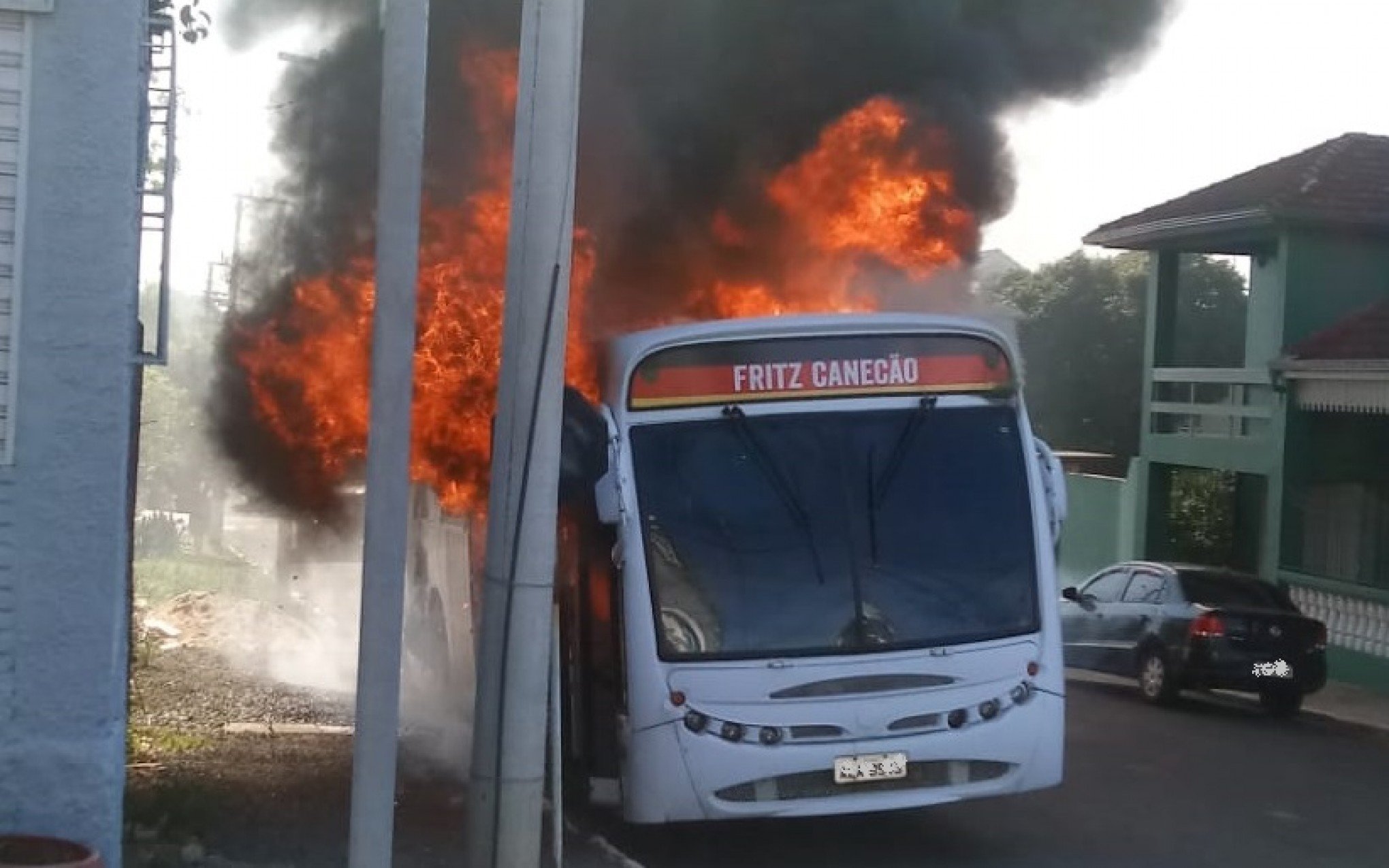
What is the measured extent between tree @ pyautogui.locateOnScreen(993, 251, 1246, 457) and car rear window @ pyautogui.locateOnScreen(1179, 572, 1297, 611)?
57.8ft

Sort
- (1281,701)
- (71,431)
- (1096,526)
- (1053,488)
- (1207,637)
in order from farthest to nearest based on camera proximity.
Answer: (1096,526), (1281,701), (1207,637), (1053,488), (71,431)

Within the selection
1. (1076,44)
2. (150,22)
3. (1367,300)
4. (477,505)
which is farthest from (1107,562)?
(150,22)

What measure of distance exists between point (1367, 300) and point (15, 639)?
19.0 meters

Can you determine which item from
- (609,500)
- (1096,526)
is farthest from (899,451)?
(1096,526)

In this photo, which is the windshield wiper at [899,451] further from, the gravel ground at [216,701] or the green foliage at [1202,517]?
the green foliage at [1202,517]

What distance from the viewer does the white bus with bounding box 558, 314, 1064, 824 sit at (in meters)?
8.41

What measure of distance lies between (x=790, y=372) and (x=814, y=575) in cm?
107

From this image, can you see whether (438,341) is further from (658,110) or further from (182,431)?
(182,431)

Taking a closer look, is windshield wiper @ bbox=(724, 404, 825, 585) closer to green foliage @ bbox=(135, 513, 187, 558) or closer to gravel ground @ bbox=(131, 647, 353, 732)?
gravel ground @ bbox=(131, 647, 353, 732)

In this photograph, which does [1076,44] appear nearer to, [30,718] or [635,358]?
[635,358]

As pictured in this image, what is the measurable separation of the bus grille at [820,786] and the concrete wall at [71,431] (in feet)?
10.3

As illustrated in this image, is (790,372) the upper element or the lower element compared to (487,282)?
lower

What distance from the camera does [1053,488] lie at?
9.17 m

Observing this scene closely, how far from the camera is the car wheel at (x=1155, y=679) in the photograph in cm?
1678
